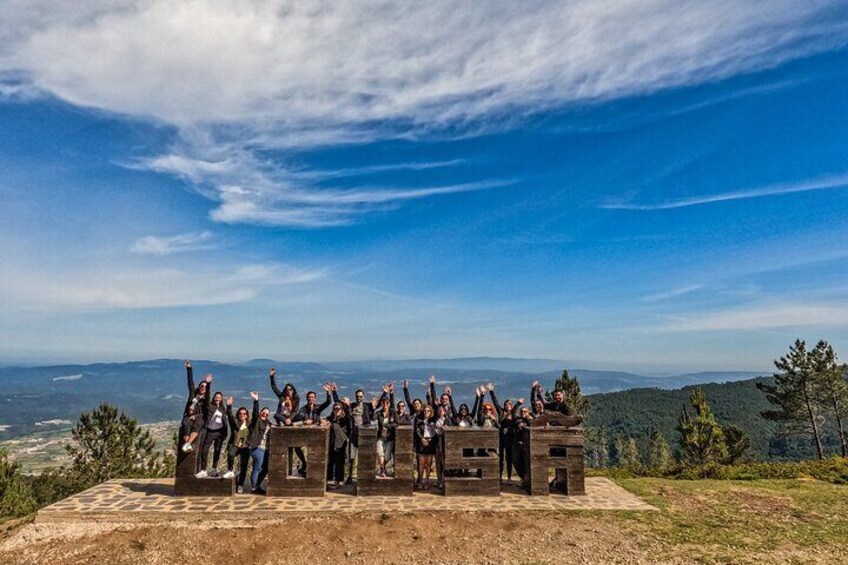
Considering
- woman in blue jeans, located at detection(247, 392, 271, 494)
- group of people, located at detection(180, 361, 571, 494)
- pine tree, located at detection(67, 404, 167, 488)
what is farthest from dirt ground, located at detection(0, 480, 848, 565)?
pine tree, located at detection(67, 404, 167, 488)

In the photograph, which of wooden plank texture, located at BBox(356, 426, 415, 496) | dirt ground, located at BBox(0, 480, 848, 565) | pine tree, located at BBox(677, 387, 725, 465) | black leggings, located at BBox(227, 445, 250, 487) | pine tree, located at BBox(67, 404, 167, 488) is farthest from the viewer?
pine tree, located at BBox(67, 404, 167, 488)

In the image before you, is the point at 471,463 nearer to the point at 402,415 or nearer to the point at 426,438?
the point at 426,438

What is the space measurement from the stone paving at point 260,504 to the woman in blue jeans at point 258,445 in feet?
1.11

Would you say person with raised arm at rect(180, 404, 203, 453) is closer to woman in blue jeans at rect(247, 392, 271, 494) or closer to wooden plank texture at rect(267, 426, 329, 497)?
woman in blue jeans at rect(247, 392, 271, 494)

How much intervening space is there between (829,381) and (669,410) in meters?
87.4

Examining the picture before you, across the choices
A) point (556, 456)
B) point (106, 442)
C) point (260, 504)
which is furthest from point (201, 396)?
point (106, 442)

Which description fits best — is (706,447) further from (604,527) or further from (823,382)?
(604,527)

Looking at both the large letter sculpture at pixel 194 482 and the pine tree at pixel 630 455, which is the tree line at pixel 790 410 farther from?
the pine tree at pixel 630 455

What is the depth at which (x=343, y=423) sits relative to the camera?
38.1 feet

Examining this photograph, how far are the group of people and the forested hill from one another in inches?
3548

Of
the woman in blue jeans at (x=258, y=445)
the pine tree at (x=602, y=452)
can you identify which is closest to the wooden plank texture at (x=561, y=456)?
the woman in blue jeans at (x=258, y=445)

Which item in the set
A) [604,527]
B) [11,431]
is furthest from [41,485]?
[11,431]

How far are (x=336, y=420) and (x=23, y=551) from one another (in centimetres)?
567

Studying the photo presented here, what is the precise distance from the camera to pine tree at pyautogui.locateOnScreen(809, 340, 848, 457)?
33438 mm
